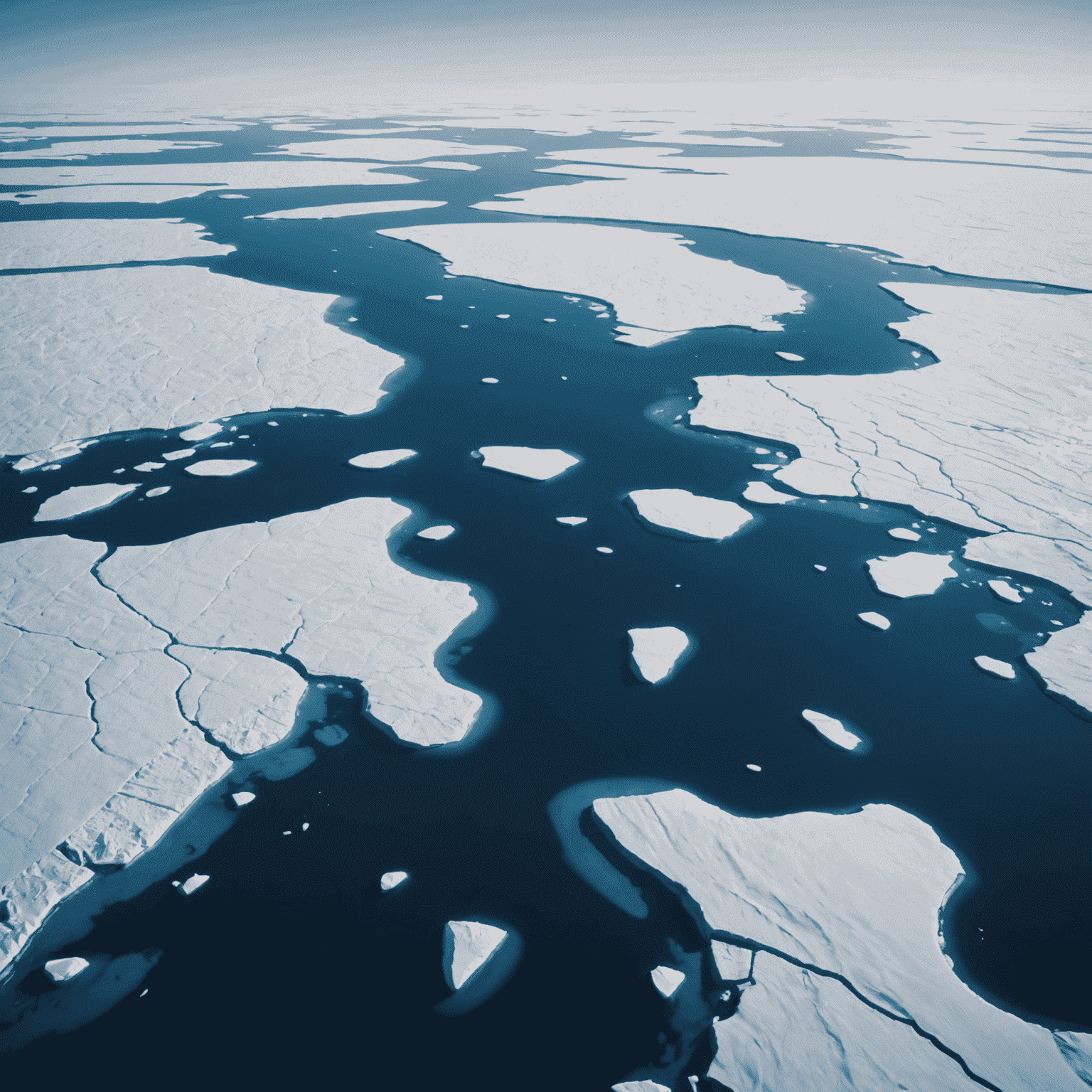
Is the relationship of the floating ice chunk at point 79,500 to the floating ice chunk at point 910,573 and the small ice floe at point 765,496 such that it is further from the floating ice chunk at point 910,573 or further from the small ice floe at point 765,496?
the floating ice chunk at point 910,573

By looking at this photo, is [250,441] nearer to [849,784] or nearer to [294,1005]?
[294,1005]

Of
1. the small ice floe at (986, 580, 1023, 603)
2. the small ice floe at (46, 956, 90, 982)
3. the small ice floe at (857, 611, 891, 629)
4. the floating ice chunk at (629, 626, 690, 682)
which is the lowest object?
the small ice floe at (46, 956, 90, 982)

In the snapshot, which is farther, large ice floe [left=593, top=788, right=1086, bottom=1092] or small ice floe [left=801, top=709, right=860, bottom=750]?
small ice floe [left=801, top=709, right=860, bottom=750]


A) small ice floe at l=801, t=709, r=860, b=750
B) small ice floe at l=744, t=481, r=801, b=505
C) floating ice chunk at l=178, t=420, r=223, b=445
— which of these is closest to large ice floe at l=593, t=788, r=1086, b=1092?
small ice floe at l=801, t=709, r=860, b=750

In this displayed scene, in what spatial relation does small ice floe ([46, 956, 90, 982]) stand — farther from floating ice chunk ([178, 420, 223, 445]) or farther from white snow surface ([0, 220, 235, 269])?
white snow surface ([0, 220, 235, 269])

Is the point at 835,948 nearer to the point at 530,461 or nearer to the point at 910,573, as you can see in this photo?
the point at 910,573

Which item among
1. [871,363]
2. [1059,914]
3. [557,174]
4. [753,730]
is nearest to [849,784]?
[753,730]

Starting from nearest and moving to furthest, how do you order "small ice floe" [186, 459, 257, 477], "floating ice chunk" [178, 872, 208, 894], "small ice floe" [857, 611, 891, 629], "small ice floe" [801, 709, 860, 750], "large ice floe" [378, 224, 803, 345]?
"floating ice chunk" [178, 872, 208, 894], "small ice floe" [801, 709, 860, 750], "small ice floe" [857, 611, 891, 629], "small ice floe" [186, 459, 257, 477], "large ice floe" [378, 224, 803, 345]

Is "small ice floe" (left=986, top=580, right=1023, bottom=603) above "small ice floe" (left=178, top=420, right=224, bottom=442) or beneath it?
beneath

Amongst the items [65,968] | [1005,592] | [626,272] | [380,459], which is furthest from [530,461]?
[626,272]
